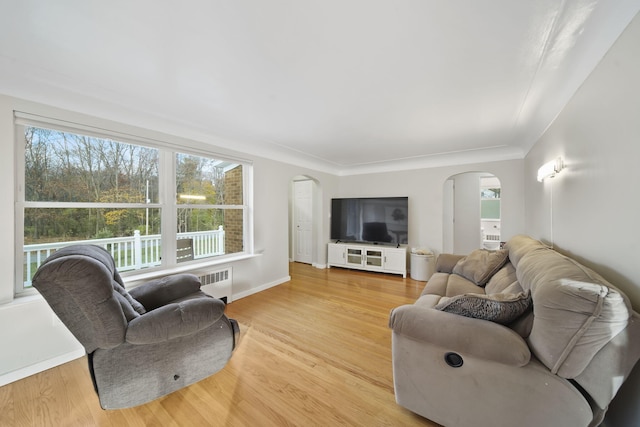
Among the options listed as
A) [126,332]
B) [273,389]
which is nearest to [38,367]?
[126,332]

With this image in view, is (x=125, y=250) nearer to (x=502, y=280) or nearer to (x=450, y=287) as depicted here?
(x=450, y=287)

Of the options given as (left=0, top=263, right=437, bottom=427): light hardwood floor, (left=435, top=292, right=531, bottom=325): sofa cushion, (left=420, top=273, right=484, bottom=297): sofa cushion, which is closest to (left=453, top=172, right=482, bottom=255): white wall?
(left=420, top=273, right=484, bottom=297): sofa cushion

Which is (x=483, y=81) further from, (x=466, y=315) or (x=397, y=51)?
(x=466, y=315)

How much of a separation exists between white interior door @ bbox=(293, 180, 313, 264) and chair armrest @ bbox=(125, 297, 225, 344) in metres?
3.99

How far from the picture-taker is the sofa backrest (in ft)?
3.08

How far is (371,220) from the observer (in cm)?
490

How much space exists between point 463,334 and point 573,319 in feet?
1.41

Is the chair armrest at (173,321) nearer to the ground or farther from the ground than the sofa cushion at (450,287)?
farther from the ground

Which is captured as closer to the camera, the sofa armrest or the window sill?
the window sill

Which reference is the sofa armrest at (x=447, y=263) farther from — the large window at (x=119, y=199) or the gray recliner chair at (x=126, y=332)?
the large window at (x=119, y=199)

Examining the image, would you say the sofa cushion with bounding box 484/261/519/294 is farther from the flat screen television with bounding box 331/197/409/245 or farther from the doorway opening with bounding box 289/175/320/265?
the doorway opening with bounding box 289/175/320/265

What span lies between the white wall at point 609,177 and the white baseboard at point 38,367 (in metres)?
3.64

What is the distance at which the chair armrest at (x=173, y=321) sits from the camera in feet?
4.53

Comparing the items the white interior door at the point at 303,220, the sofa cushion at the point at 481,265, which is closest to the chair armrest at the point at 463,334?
the sofa cushion at the point at 481,265
